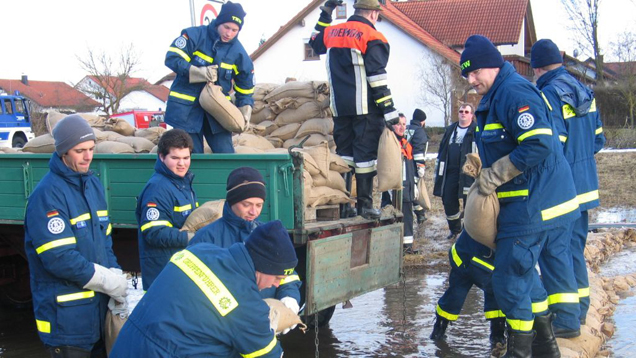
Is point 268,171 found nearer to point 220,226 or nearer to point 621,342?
point 220,226

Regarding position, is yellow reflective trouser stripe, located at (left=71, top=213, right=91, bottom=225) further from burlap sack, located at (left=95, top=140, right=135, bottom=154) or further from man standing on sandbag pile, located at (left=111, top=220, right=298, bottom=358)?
burlap sack, located at (left=95, top=140, right=135, bottom=154)

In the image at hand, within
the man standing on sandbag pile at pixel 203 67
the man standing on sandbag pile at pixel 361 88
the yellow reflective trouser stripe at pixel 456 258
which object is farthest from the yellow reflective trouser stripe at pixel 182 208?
the yellow reflective trouser stripe at pixel 456 258

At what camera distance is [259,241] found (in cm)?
254

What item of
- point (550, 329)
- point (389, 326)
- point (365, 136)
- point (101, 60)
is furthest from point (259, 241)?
point (101, 60)

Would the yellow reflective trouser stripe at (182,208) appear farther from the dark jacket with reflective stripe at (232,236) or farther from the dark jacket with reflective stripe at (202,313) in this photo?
the dark jacket with reflective stripe at (202,313)

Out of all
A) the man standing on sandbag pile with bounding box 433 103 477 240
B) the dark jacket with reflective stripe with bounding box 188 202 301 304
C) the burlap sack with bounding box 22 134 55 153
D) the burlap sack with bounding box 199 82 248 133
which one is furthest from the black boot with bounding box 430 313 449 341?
the burlap sack with bounding box 22 134 55 153

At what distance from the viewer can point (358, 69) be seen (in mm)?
5395

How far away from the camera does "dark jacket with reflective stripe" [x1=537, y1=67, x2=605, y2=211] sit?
16.4 ft

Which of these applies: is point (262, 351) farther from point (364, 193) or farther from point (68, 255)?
point (364, 193)

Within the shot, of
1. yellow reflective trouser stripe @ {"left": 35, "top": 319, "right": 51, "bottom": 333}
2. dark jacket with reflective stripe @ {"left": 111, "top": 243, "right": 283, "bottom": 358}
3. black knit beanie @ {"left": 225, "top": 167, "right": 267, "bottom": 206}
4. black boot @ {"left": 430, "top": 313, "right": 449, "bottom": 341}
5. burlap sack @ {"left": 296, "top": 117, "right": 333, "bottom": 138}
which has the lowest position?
black boot @ {"left": 430, "top": 313, "right": 449, "bottom": 341}

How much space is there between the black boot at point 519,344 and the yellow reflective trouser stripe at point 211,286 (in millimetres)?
2399

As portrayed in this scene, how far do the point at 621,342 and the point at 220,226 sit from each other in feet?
10.9

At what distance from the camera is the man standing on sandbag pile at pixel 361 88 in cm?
534

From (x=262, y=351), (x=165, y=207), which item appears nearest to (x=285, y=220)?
(x=165, y=207)
